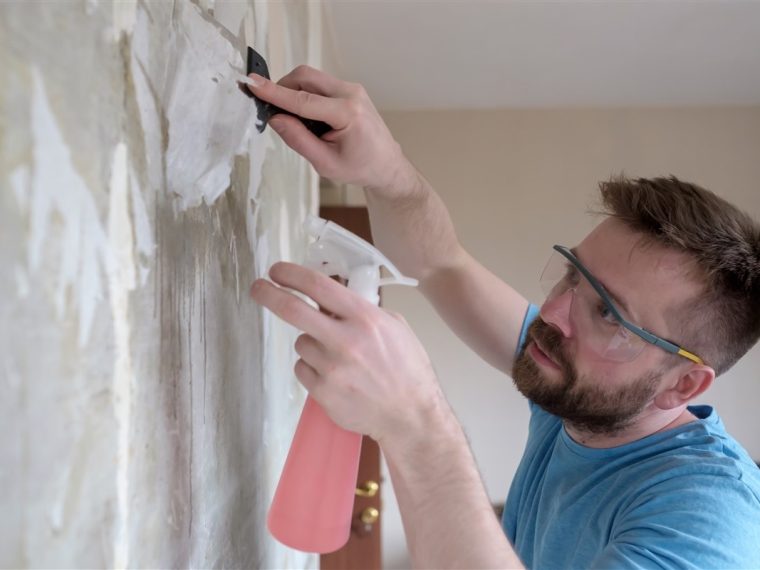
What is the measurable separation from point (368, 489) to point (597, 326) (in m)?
1.49

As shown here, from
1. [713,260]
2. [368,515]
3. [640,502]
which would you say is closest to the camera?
[640,502]

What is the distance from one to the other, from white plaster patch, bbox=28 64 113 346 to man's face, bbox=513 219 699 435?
2.46 feet

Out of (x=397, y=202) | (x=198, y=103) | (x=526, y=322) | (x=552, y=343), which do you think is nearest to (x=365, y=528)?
(x=526, y=322)

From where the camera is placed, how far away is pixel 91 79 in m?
0.32

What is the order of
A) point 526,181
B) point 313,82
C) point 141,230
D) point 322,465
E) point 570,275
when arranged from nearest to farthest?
point 141,230 < point 322,465 < point 313,82 < point 570,275 < point 526,181

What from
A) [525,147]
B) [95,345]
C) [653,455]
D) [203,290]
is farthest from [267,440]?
[525,147]

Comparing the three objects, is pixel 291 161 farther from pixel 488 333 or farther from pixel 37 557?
pixel 37 557

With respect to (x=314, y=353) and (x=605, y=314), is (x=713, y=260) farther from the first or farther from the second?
(x=314, y=353)

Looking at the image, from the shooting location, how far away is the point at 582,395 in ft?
2.94

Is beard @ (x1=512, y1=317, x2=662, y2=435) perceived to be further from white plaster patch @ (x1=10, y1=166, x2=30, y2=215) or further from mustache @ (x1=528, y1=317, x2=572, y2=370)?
white plaster patch @ (x1=10, y1=166, x2=30, y2=215)

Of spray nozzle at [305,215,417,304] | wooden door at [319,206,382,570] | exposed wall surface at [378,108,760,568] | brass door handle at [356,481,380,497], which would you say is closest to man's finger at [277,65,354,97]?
spray nozzle at [305,215,417,304]

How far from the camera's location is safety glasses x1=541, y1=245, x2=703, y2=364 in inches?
33.9

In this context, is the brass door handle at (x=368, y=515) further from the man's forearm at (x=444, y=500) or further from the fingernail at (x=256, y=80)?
the fingernail at (x=256, y=80)

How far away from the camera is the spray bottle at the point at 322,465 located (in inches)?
19.9
